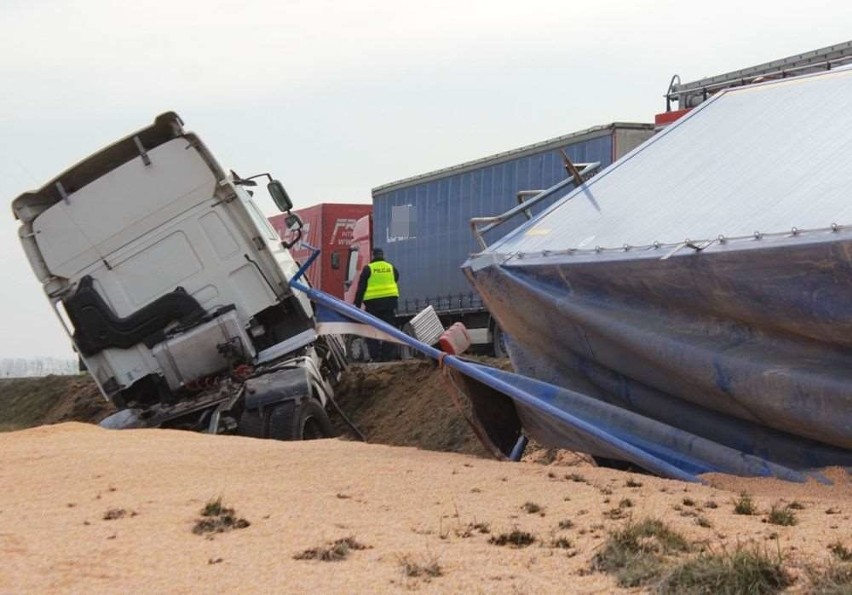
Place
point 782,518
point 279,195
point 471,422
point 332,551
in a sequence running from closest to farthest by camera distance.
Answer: point 332,551 < point 782,518 < point 471,422 < point 279,195

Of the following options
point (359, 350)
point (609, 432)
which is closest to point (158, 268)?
point (609, 432)

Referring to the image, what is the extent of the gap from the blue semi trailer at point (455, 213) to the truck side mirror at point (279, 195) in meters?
6.06

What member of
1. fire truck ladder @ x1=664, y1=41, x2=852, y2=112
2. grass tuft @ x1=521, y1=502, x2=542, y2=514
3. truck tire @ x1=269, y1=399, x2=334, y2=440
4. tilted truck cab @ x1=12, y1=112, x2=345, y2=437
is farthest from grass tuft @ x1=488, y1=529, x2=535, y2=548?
fire truck ladder @ x1=664, y1=41, x2=852, y2=112

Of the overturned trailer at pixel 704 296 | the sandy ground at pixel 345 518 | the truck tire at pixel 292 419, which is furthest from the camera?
the truck tire at pixel 292 419

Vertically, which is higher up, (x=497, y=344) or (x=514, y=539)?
(x=514, y=539)

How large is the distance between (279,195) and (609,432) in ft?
20.8

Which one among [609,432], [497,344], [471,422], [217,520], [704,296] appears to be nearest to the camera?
[217,520]

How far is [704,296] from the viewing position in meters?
8.20

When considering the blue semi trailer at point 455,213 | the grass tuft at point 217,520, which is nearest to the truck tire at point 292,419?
the grass tuft at point 217,520

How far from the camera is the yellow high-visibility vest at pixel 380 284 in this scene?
62.7 feet

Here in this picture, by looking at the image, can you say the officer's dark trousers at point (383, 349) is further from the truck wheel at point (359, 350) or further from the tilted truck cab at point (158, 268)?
the tilted truck cab at point (158, 268)

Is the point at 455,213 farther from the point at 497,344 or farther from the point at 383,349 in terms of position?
the point at 497,344

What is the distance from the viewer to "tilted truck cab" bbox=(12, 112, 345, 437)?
1314 cm

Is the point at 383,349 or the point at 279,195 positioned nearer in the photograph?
the point at 279,195
